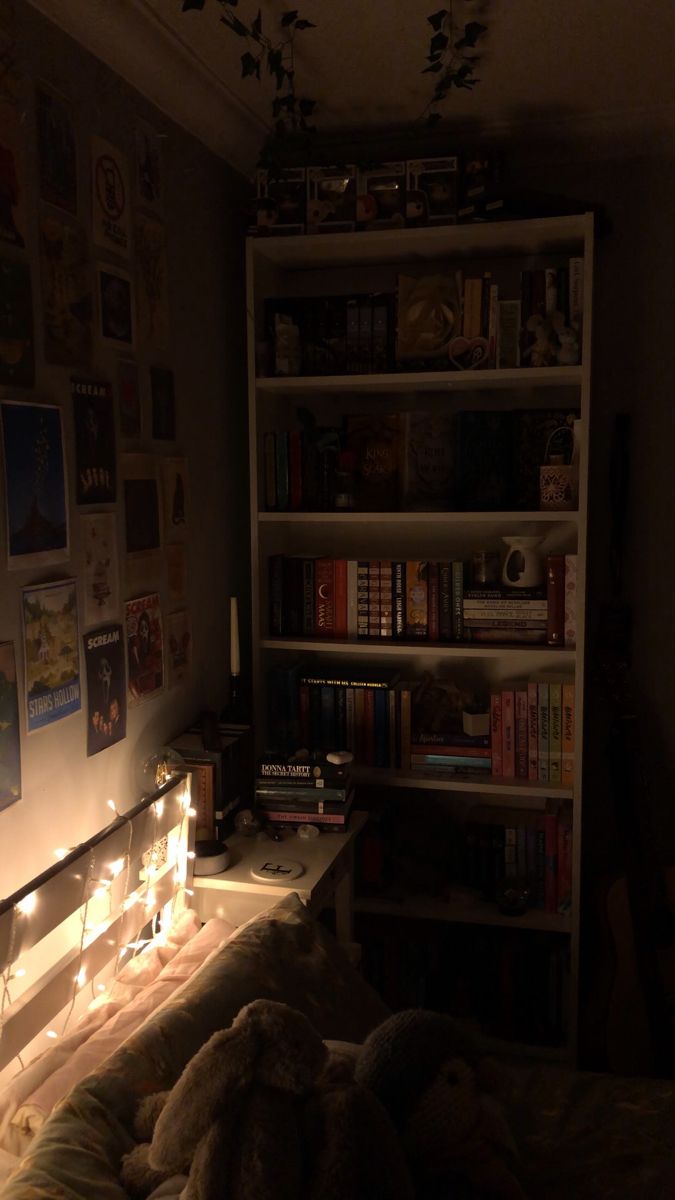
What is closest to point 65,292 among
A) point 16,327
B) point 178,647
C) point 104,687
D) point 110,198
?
point 16,327

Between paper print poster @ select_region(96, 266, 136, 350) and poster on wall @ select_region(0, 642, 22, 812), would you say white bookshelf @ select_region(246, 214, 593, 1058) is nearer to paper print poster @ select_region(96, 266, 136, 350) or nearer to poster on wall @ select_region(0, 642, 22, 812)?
paper print poster @ select_region(96, 266, 136, 350)

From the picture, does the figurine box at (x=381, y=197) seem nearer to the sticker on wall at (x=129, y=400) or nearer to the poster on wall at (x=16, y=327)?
the sticker on wall at (x=129, y=400)

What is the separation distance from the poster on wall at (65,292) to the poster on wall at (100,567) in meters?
0.30

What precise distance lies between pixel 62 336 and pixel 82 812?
0.88m

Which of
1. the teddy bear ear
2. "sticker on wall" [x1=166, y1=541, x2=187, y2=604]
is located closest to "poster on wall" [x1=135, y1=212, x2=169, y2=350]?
"sticker on wall" [x1=166, y1=541, x2=187, y2=604]

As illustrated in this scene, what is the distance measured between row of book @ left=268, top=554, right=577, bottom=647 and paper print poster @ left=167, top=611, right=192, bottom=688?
36 centimetres

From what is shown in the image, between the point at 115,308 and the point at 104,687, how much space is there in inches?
29.5

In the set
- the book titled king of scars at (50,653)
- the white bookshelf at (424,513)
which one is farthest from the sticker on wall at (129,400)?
the white bookshelf at (424,513)

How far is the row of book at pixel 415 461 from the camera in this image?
2.42 meters

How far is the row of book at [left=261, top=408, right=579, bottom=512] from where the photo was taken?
7.94 ft

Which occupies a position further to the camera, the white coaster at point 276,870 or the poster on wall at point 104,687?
the white coaster at point 276,870

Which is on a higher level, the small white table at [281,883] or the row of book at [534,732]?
the row of book at [534,732]

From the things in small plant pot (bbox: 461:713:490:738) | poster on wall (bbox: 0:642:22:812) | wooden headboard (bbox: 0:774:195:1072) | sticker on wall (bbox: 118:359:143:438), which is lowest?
wooden headboard (bbox: 0:774:195:1072)

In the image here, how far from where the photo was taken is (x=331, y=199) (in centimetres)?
239
